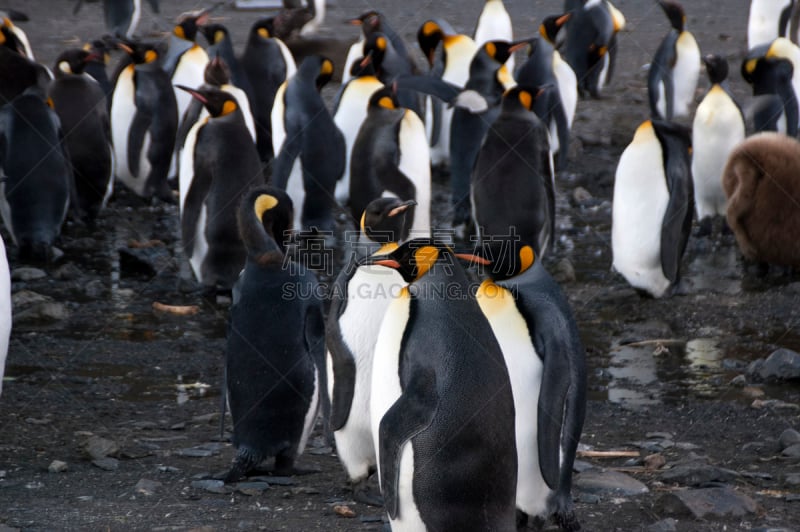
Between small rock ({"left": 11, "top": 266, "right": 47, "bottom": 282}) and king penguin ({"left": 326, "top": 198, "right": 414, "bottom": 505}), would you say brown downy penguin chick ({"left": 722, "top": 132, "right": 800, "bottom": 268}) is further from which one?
small rock ({"left": 11, "top": 266, "right": 47, "bottom": 282})

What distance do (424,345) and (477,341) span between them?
15cm

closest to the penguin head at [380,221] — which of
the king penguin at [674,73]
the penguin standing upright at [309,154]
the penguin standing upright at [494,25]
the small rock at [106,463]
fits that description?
the small rock at [106,463]

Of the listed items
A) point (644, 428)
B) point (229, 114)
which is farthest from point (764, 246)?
point (229, 114)

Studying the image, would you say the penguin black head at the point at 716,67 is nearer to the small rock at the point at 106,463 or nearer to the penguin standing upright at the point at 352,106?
the penguin standing upright at the point at 352,106

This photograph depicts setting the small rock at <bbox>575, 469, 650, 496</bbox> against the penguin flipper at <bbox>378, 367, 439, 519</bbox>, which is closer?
the penguin flipper at <bbox>378, 367, 439, 519</bbox>

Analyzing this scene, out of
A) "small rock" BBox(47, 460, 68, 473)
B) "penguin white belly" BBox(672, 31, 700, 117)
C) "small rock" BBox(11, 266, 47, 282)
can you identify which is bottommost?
"small rock" BBox(11, 266, 47, 282)

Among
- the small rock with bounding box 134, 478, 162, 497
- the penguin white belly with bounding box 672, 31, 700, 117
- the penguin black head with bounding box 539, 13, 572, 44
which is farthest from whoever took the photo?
the penguin white belly with bounding box 672, 31, 700, 117

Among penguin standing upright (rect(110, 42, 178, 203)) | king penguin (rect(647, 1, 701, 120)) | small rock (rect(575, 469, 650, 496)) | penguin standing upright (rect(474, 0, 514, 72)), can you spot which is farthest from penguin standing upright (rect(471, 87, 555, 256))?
penguin standing upright (rect(474, 0, 514, 72))

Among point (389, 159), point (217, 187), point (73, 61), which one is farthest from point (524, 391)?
point (73, 61)

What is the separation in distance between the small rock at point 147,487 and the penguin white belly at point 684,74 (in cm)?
878

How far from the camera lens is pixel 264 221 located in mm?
4430

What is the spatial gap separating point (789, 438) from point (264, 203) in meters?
2.22

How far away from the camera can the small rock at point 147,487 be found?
3805 millimetres

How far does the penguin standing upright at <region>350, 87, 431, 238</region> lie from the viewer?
740cm
